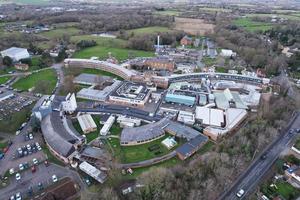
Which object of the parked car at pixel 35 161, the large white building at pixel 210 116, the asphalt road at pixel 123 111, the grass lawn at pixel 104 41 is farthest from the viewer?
the grass lawn at pixel 104 41

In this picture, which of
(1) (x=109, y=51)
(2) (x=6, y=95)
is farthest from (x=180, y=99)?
(1) (x=109, y=51)

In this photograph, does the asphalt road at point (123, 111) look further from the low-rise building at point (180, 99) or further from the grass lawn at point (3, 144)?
the grass lawn at point (3, 144)

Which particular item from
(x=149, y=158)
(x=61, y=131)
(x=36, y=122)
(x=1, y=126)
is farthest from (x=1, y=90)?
(x=149, y=158)

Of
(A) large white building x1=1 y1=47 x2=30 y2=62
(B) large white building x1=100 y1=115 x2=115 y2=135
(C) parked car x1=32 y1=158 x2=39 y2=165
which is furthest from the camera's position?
(A) large white building x1=1 y1=47 x2=30 y2=62

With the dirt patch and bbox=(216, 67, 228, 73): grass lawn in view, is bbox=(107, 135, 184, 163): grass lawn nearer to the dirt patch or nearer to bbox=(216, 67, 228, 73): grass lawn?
bbox=(216, 67, 228, 73): grass lawn

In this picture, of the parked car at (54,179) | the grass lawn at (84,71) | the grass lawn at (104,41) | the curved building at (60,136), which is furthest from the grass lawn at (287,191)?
the grass lawn at (104,41)

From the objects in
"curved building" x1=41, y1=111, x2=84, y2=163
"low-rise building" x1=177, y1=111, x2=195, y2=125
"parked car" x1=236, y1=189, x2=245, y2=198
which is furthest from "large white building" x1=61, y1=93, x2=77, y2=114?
"parked car" x1=236, y1=189, x2=245, y2=198
